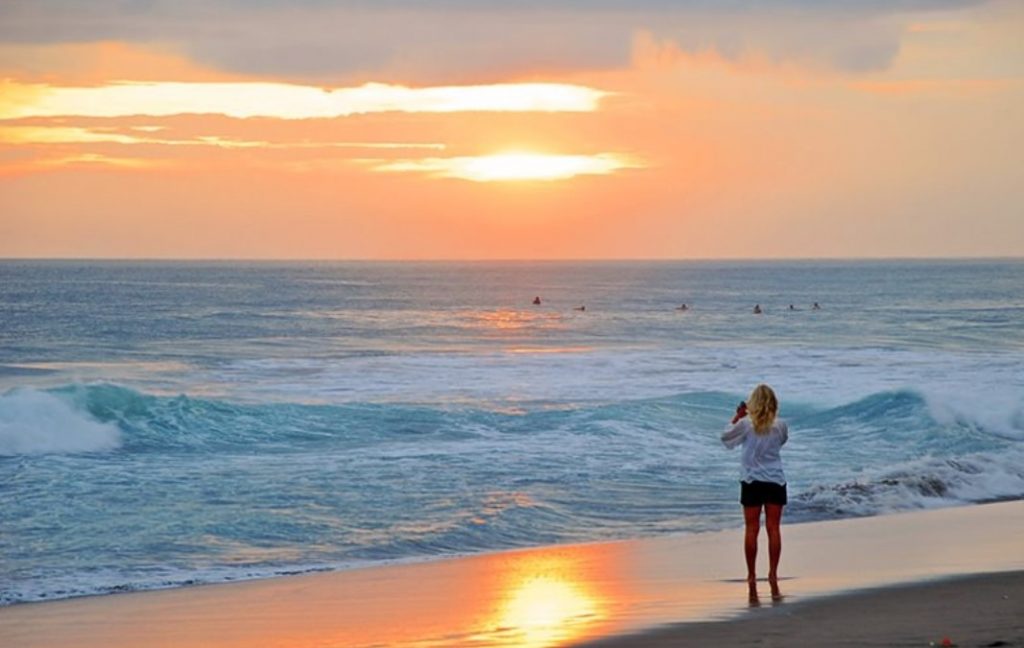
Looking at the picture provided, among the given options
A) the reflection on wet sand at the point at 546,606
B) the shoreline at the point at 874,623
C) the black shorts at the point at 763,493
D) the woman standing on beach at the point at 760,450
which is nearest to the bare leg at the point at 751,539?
the woman standing on beach at the point at 760,450

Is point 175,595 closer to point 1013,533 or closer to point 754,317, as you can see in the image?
point 1013,533

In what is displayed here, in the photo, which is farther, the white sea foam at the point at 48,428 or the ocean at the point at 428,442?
the white sea foam at the point at 48,428

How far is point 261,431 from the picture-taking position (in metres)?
26.4

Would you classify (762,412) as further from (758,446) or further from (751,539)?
(751,539)

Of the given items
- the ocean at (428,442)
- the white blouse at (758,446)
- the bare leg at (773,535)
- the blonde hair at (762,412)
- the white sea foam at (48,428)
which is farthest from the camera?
the white sea foam at (48,428)

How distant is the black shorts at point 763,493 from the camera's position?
1152 centimetres

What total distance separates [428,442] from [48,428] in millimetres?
6252

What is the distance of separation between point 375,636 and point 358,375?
93.6 feet

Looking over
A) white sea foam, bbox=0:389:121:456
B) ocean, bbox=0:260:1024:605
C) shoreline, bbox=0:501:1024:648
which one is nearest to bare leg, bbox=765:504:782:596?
shoreline, bbox=0:501:1024:648

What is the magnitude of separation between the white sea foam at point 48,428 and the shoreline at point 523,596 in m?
11.6

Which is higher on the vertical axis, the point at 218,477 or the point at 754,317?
the point at 754,317

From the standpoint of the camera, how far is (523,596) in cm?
1184

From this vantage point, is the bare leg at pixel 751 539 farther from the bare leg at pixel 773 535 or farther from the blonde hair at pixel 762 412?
the blonde hair at pixel 762 412

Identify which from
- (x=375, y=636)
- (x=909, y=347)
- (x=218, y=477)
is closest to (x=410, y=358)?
(x=909, y=347)
